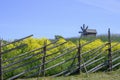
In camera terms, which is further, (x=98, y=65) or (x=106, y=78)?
(x=98, y=65)

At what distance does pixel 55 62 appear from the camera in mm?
12219

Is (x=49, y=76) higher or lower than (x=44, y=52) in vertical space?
lower

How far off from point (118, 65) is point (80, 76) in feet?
9.34

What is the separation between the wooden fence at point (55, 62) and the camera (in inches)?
430

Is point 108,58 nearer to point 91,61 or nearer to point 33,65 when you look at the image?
point 91,61

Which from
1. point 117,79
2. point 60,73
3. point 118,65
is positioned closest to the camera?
point 117,79

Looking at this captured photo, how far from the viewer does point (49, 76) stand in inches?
459

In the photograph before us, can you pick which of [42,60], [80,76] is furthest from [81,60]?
[42,60]

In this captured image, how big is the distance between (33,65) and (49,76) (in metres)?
0.72

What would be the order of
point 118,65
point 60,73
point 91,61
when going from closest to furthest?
point 60,73, point 91,61, point 118,65

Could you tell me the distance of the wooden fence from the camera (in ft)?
35.8

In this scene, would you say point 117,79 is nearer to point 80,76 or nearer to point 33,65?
point 80,76

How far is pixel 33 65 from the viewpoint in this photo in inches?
472

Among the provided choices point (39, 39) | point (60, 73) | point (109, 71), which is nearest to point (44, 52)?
point (60, 73)
